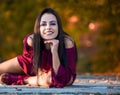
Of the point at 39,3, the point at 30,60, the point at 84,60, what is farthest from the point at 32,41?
the point at 84,60

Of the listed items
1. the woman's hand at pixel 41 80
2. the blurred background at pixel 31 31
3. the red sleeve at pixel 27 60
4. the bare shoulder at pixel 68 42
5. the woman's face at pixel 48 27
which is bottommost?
the blurred background at pixel 31 31

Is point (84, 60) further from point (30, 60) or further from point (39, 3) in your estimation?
point (30, 60)

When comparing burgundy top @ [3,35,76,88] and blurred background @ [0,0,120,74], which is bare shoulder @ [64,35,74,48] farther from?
blurred background @ [0,0,120,74]

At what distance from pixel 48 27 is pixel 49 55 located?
347 millimetres

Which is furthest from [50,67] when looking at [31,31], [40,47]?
[31,31]

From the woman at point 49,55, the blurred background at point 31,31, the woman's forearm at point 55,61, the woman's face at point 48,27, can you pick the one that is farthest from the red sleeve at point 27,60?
the blurred background at point 31,31

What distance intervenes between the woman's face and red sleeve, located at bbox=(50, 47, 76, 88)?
11.1 inches

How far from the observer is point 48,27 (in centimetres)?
684

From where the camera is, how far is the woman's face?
6832 mm

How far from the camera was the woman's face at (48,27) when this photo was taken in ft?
22.4

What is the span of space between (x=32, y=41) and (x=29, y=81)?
19.9 inches

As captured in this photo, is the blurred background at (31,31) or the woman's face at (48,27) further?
the blurred background at (31,31)

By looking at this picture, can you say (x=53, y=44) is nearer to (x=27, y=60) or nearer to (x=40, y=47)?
(x=40, y=47)

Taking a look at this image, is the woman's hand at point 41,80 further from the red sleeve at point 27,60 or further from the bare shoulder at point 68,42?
the bare shoulder at point 68,42
